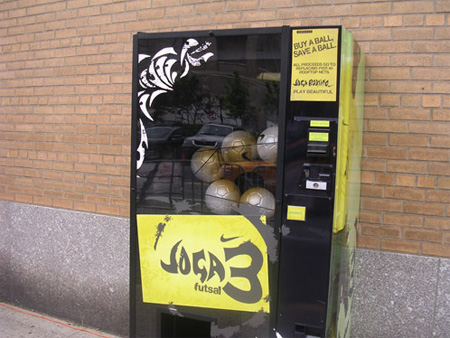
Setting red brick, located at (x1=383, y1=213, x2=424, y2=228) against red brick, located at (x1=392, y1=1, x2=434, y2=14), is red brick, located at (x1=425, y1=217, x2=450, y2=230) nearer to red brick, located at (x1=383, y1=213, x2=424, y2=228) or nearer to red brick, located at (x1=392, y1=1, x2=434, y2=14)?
red brick, located at (x1=383, y1=213, x2=424, y2=228)

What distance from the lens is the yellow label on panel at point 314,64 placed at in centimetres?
230

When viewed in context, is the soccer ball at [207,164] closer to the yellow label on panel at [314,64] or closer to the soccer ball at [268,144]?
the soccer ball at [268,144]

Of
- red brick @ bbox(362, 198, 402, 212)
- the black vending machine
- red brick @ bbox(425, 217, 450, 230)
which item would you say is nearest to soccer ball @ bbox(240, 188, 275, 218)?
the black vending machine

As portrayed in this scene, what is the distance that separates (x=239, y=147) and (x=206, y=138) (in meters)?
0.22

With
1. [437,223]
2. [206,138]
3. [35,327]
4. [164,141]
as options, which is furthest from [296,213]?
[35,327]

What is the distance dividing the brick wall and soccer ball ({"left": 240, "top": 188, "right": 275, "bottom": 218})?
98 centimetres

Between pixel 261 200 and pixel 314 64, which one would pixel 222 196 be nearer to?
pixel 261 200

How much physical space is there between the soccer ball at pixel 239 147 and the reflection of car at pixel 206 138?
0.04 metres

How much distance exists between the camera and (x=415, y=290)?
305 cm

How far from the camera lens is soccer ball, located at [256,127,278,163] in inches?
100

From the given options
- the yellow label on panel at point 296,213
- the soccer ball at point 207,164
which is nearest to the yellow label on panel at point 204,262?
the yellow label on panel at point 296,213

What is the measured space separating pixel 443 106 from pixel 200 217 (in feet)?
6.04

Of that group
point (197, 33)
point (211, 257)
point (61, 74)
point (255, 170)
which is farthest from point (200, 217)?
point (61, 74)

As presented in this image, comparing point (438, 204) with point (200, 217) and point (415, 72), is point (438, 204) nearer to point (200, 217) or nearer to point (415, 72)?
point (415, 72)
